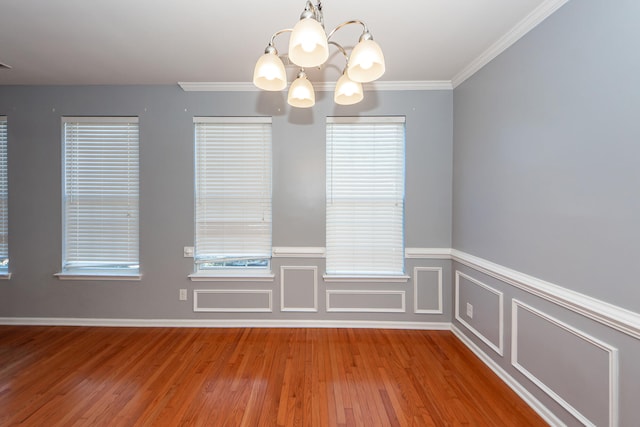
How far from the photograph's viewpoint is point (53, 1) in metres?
1.76

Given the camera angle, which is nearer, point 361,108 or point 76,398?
point 76,398

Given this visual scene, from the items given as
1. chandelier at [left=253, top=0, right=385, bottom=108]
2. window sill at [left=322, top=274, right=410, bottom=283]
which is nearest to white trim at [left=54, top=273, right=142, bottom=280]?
window sill at [left=322, top=274, right=410, bottom=283]

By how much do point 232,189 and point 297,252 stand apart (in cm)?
102

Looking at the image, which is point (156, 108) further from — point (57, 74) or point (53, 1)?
point (53, 1)

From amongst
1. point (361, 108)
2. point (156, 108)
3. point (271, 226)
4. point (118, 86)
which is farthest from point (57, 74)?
point (361, 108)

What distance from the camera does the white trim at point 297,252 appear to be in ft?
9.68

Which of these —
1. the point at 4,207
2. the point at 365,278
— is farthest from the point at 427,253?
the point at 4,207

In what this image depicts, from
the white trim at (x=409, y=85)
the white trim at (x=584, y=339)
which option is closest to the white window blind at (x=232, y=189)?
the white trim at (x=409, y=85)

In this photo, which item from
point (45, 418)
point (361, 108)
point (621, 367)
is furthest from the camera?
point (361, 108)

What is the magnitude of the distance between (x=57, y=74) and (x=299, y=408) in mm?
3871

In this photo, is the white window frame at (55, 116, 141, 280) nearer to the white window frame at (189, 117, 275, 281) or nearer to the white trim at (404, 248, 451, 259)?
the white window frame at (189, 117, 275, 281)

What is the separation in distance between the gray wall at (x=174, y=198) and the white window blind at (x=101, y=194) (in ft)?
0.37

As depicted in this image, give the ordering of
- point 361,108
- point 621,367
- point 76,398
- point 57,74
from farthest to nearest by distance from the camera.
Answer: point 361,108, point 57,74, point 76,398, point 621,367

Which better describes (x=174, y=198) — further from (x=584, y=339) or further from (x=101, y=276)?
(x=584, y=339)
